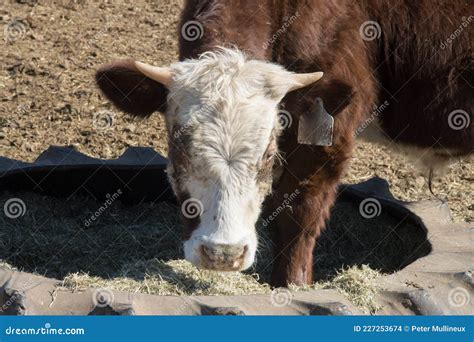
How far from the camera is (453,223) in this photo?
247 inches

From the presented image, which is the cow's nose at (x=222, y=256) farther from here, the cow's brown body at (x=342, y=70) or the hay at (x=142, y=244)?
the cow's brown body at (x=342, y=70)

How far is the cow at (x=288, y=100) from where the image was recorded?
5086 mm

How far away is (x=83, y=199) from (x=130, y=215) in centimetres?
33

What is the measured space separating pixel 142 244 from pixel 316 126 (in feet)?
5.56

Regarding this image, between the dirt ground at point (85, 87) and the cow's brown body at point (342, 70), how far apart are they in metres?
1.41

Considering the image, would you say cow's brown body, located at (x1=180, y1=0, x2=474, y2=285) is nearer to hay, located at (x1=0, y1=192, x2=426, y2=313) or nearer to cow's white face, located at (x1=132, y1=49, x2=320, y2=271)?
cow's white face, located at (x1=132, y1=49, x2=320, y2=271)

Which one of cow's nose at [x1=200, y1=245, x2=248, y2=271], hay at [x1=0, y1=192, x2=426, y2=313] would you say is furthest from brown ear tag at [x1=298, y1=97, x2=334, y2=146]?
cow's nose at [x1=200, y1=245, x2=248, y2=271]

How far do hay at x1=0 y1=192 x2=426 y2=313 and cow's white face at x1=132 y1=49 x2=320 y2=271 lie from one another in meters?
0.60

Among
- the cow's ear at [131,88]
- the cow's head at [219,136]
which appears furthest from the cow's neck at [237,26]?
the cow's ear at [131,88]

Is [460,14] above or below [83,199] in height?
above

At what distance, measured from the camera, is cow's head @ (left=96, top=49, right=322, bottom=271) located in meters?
5.01

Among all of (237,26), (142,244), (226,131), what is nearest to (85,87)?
(142,244)
